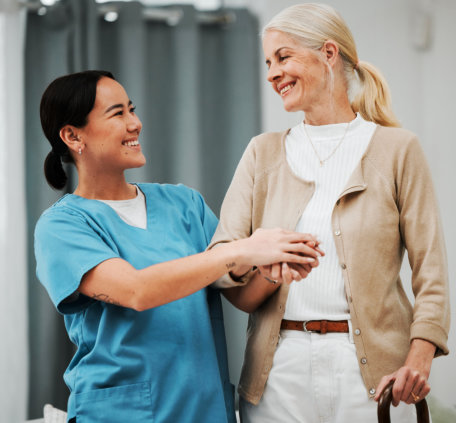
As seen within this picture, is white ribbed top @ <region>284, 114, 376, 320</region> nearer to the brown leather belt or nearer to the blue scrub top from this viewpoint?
the brown leather belt

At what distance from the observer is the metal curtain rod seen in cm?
230

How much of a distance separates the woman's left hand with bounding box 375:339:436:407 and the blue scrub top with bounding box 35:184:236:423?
0.43 meters

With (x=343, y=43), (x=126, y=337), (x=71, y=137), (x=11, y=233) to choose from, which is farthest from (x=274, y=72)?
(x=11, y=233)

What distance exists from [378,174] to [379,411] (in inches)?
19.5

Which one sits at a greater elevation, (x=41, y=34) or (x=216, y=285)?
(x=41, y=34)

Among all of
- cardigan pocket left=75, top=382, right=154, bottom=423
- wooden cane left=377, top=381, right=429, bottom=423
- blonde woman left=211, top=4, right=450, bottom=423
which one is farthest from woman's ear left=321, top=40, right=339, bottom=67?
cardigan pocket left=75, top=382, right=154, bottom=423

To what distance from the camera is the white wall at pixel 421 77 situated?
8.45ft

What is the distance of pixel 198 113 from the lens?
2.44 m

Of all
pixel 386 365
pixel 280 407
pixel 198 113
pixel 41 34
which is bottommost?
pixel 280 407

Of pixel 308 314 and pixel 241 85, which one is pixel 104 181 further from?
pixel 241 85

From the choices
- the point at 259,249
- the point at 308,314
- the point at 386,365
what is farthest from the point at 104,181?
the point at 386,365

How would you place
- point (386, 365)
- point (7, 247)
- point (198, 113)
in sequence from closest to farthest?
point (386, 365), point (7, 247), point (198, 113)

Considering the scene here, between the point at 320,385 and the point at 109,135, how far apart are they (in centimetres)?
78

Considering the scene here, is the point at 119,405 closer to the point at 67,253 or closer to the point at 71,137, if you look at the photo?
the point at 67,253
